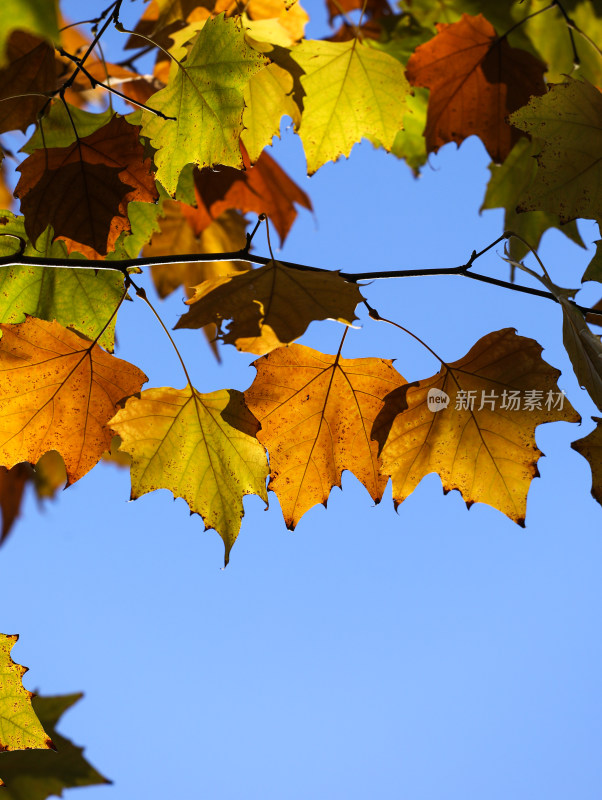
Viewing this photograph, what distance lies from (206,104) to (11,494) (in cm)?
164

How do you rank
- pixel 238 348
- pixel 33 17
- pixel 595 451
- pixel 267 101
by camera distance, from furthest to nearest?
pixel 267 101 < pixel 595 451 < pixel 238 348 < pixel 33 17

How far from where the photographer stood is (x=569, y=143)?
0.83m

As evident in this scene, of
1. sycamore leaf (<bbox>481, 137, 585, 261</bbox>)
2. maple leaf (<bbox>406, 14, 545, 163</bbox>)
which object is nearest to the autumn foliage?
maple leaf (<bbox>406, 14, 545, 163</bbox>)

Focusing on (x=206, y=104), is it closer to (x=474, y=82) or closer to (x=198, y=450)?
(x=198, y=450)

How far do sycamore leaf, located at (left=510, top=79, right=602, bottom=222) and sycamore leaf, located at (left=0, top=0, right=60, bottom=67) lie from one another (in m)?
0.65

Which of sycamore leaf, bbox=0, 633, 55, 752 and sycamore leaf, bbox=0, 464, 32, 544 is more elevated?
sycamore leaf, bbox=0, 464, 32, 544

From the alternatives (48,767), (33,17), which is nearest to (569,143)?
(33,17)

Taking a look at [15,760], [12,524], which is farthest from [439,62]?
[12,524]

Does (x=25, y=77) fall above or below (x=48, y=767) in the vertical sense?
above

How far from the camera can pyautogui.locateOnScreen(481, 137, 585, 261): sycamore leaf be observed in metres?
1.57

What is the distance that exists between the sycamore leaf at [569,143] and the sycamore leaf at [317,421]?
0.97 feet

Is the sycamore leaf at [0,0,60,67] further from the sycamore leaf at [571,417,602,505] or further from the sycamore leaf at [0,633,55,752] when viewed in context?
the sycamore leaf at [0,633,55,752]

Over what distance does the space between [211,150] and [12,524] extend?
63.9 inches

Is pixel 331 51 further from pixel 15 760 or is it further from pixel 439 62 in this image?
pixel 15 760
